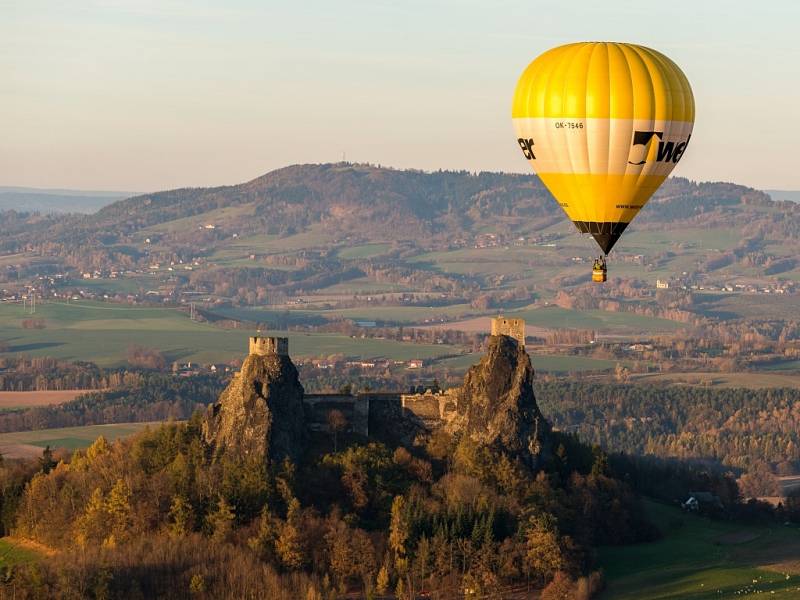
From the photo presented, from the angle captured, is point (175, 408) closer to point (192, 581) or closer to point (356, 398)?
point (356, 398)

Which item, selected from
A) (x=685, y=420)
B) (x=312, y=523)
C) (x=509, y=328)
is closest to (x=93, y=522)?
(x=312, y=523)

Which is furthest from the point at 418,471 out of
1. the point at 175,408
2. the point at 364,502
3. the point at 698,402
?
the point at 698,402

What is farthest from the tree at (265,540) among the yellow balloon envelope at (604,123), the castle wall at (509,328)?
the yellow balloon envelope at (604,123)

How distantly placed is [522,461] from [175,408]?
6946 cm

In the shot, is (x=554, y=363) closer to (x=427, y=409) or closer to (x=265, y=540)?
(x=427, y=409)

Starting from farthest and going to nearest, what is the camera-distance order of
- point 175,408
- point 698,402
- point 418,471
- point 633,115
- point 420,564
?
1. point 698,402
2. point 175,408
3. point 418,471
4. point 420,564
5. point 633,115

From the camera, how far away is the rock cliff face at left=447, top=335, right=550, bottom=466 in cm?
7800

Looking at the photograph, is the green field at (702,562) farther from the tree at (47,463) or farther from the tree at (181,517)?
the tree at (47,463)

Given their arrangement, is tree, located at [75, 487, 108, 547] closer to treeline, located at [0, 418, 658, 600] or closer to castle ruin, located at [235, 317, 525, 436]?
treeline, located at [0, 418, 658, 600]

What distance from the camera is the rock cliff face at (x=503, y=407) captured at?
256ft

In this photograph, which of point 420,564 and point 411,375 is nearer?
point 420,564

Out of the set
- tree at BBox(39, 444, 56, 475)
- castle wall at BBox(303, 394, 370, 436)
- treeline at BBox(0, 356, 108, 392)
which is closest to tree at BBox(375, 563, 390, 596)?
castle wall at BBox(303, 394, 370, 436)

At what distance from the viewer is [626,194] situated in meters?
66.1

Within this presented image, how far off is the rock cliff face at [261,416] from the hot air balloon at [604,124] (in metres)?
15.7
